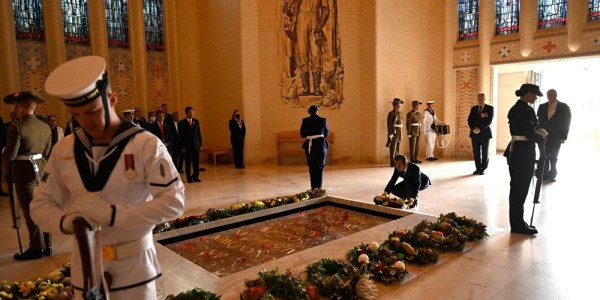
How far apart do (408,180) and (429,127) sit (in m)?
7.49

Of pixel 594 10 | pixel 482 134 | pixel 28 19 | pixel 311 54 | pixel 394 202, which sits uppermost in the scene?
pixel 28 19

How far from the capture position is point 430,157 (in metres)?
13.6

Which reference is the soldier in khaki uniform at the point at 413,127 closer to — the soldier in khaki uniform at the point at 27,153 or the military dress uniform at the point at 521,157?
the military dress uniform at the point at 521,157

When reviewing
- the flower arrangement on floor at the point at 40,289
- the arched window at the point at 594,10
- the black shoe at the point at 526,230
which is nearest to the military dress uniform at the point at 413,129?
the arched window at the point at 594,10

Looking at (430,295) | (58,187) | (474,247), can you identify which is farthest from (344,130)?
(58,187)

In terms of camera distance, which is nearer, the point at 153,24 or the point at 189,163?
the point at 189,163

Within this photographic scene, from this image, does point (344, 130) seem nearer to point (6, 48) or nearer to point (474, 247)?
point (474, 247)

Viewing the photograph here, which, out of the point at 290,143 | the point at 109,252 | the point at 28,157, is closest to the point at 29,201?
the point at 28,157

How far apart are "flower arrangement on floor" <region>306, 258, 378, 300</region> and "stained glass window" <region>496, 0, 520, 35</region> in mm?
12480

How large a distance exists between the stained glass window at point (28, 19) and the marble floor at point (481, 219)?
6.32 meters

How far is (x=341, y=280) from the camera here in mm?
3496

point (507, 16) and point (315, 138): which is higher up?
point (507, 16)

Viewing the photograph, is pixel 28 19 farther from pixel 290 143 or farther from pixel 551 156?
pixel 551 156

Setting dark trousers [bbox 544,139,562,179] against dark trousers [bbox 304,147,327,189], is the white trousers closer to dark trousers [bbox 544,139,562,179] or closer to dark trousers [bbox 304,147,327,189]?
dark trousers [bbox 544,139,562,179]
